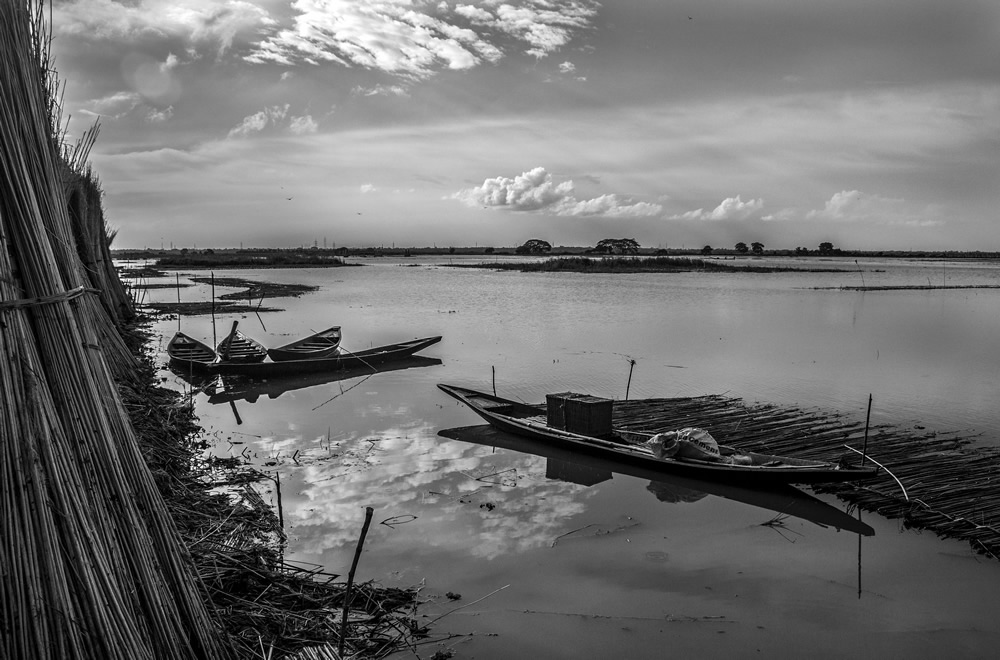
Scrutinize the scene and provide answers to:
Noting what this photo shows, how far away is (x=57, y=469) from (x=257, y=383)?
11.9 meters

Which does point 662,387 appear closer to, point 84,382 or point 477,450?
point 477,450

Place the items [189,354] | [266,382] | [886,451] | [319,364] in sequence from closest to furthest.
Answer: [886,451], [266,382], [189,354], [319,364]

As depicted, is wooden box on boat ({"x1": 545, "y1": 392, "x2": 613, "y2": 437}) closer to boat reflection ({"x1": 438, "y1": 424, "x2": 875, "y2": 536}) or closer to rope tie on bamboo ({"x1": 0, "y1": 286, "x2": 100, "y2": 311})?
boat reflection ({"x1": 438, "y1": 424, "x2": 875, "y2": 536})

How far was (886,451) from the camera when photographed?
879 centimetres

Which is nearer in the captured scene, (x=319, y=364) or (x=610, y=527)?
(x=610, y=527)

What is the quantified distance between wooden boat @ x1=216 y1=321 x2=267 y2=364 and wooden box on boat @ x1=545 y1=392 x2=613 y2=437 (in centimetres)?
773

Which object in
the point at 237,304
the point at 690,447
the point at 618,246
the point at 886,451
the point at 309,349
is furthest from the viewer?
the point at 618,246

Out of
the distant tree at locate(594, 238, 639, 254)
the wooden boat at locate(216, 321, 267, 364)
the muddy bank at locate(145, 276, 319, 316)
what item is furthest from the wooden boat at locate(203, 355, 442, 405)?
the distant tree at locate(594, 238, 639, 254)

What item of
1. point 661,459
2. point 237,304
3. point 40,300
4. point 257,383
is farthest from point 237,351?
point 237,304

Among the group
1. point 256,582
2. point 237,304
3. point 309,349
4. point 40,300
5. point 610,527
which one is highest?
point 40,300

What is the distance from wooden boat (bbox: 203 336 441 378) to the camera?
46.3 feet

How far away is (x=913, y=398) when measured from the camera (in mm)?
13094

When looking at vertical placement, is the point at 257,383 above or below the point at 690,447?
below

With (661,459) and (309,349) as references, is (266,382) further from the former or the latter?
(661,459)
